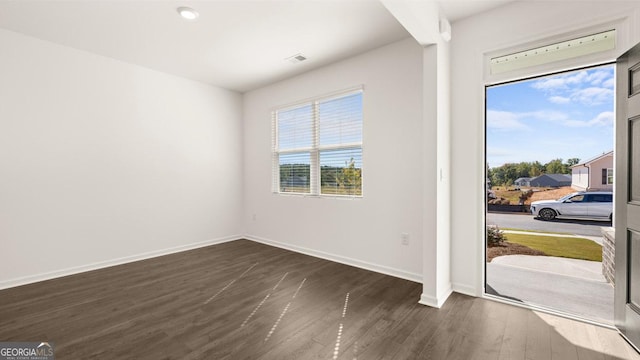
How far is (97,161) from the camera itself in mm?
3746

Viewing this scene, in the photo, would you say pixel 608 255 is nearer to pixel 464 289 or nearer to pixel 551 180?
pixel 551 180

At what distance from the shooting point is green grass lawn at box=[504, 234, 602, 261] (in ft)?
9.73

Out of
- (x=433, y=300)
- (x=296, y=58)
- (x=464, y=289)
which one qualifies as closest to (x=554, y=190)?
(x=464, y=289)

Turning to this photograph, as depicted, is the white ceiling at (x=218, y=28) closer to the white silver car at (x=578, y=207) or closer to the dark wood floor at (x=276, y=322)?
the white silver car at (x=578, y=207)

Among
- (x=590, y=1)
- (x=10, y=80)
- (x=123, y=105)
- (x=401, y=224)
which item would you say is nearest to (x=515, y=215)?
(x=401, y=224)

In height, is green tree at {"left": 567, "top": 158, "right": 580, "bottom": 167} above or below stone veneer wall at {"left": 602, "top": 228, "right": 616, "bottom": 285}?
above

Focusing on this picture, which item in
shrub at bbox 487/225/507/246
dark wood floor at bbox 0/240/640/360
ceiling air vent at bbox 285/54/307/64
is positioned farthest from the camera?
ceiling air vent at bbox 285/54/307/64

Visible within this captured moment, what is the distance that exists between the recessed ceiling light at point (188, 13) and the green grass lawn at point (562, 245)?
4415mm

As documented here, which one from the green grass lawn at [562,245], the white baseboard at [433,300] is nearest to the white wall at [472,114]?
the white baseboard at [433,300]

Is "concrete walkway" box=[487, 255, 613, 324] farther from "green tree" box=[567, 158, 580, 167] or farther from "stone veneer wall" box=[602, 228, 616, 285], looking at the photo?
"green tree" box=[567, 158, 580, 167]

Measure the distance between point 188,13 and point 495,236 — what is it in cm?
436

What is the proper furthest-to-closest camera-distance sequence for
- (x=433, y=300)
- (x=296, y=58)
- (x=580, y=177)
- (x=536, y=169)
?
(x=296, y=58) < (x=536, y=169) < (x=580, y=177) < (x=433, y=300)

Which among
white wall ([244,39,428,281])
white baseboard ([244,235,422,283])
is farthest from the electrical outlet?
white baseboard ([244,235,422,283])

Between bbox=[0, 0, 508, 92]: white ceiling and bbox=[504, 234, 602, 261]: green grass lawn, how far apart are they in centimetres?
263
